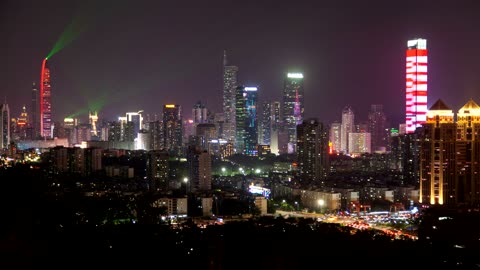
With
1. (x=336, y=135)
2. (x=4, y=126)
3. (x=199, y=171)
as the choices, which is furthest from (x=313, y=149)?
(x=4, y=126)

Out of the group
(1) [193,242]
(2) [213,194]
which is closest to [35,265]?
(1) [193,242]

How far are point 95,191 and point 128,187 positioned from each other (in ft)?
4.26

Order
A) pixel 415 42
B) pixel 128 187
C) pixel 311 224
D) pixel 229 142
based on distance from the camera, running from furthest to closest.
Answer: pixel 229 142 < pixel 415 42 < pixel 128 187 < pixel 311 224

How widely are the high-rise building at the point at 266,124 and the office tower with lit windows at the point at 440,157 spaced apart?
1448 cm

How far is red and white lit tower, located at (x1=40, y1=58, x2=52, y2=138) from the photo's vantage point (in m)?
22.5

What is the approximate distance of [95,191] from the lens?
1195cm

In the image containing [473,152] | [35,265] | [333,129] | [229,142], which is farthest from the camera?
[333,129]

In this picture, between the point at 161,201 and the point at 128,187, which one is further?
the point at 128,187

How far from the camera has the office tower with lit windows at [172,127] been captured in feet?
73.0

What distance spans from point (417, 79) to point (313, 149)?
2.92 metres

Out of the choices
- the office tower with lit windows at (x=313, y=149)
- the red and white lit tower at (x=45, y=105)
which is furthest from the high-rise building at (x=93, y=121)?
the office tower with lit windows at (x=313, y=149)

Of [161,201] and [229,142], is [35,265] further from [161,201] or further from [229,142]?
[229,142]

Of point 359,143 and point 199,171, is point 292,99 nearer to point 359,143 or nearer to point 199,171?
point 359,143

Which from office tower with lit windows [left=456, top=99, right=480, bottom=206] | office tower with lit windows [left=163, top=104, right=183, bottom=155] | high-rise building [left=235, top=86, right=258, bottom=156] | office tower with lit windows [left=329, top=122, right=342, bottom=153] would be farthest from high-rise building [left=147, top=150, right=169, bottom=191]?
office tower with lit windows [left=329, top=122, right=342, bottom=153]
